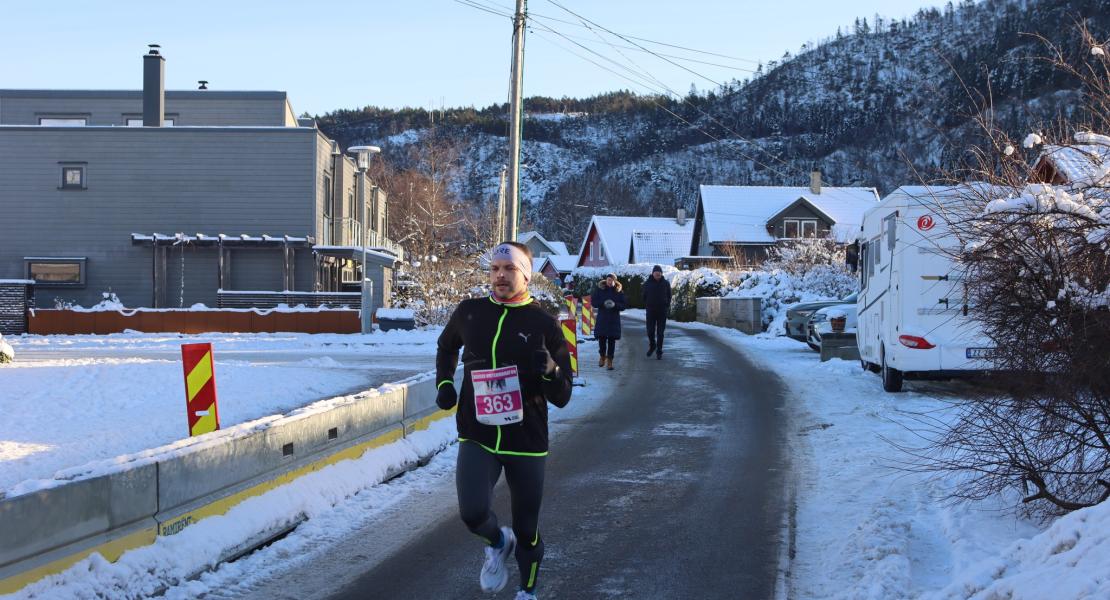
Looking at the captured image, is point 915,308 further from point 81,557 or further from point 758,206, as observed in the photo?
point 758,206

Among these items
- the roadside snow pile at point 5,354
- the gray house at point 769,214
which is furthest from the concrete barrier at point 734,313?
the gray house at point 769,214

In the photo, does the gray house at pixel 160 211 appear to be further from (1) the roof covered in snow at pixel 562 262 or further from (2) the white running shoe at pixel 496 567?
(1) the roof covered in snow at pixel 562 262

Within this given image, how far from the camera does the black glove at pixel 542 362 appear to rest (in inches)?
192

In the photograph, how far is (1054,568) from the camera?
157 inches

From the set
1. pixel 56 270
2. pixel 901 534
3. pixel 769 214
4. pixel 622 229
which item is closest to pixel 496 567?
pixel 901 534

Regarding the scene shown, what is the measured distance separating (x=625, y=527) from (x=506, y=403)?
225cm

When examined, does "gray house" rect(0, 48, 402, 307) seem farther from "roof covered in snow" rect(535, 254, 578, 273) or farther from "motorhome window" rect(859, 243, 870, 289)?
"roof covered in snow" rect(535, 254, 578, 273)

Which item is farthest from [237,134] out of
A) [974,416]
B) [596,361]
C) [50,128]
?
[974,416]

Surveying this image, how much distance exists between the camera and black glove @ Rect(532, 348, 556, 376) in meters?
4.87

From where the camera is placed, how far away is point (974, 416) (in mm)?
6289

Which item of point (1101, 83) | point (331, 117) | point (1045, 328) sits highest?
point (331, 117)

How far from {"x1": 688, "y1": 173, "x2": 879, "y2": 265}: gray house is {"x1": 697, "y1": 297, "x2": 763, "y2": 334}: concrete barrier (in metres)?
26.7

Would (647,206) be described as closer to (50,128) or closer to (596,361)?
(50,128)

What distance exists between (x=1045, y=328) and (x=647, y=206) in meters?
144
